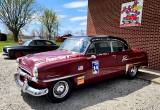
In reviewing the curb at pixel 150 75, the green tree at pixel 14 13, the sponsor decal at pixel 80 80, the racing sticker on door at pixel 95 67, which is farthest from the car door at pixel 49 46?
the green tree at pixel 14 13

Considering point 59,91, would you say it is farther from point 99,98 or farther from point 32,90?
point 99,98

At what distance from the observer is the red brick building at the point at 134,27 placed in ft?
29.9

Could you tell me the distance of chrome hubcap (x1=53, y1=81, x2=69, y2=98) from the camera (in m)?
Result: 5.27

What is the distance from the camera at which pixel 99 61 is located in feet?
20.4

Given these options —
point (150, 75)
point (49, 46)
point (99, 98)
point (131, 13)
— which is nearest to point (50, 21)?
point (49, 46)

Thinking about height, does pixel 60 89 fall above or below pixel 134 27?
below

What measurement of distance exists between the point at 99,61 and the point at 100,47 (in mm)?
455

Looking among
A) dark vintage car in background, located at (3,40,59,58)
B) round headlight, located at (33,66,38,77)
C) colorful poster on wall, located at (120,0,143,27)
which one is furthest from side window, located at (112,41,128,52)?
dark vintage car in background, located at (3,40,59,58)

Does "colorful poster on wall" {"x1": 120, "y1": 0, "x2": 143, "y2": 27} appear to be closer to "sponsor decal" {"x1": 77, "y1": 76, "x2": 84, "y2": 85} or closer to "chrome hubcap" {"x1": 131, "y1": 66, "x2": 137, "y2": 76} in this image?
"chrome hubcap" {"x1": 131, "y1": 66, "x2": 137, "y2": 76}

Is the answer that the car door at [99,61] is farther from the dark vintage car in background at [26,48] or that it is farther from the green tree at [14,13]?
the green tree at [14,13]

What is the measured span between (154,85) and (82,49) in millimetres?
2788

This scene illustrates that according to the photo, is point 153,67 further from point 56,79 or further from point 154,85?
point 56,79

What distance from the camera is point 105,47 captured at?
6625 mm

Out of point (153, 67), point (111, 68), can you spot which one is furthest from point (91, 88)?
point (153, 67)
